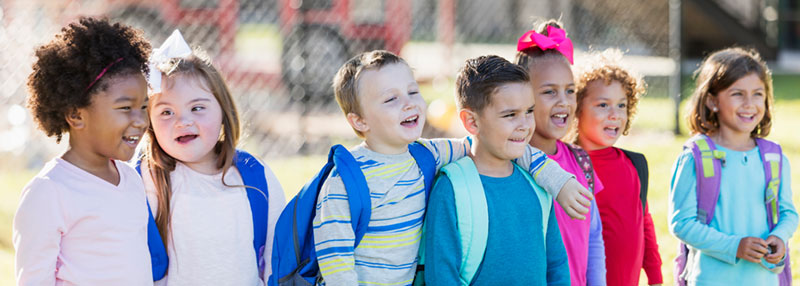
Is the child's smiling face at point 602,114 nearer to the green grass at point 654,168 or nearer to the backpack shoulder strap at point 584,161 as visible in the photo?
the backpack shoulder strap at point 584,161

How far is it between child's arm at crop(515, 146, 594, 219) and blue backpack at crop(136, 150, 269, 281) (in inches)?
36.0

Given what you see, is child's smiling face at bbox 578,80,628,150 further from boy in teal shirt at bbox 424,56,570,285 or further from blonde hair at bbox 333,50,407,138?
blonde hair at bbox 333,50,407,138

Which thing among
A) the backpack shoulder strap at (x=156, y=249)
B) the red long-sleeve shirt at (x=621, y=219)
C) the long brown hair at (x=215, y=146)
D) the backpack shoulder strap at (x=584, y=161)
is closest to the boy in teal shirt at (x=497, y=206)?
the backpack shoulder strap at (x=584, y=161)

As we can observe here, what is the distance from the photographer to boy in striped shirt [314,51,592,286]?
2.39 m

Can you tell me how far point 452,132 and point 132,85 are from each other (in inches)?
243

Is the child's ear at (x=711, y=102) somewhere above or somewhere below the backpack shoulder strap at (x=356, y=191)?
above

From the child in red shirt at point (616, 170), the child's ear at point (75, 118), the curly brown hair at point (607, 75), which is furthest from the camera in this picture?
the curly brown hair at point (607, 75)

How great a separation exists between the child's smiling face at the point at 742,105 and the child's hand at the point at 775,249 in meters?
0.47

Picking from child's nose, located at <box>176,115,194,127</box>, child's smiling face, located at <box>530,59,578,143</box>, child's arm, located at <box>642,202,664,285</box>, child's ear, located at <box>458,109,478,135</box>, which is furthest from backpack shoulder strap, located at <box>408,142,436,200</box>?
child's arm, located at <box>642,202,664,285</box>

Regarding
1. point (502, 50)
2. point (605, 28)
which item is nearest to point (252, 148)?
point (605, 28)

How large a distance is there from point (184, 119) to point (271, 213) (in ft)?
1.45

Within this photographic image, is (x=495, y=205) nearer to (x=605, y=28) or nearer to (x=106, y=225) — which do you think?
(x=106, y=225)

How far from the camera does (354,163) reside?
8.04ft

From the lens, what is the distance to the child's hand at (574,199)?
8.11 ft
